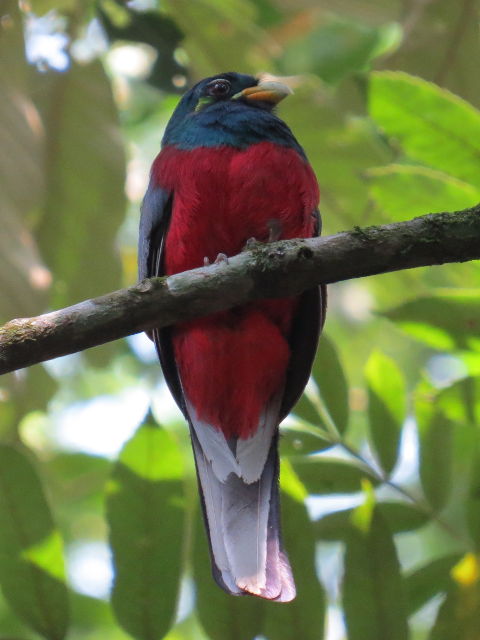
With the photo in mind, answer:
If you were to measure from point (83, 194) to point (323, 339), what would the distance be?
148cm

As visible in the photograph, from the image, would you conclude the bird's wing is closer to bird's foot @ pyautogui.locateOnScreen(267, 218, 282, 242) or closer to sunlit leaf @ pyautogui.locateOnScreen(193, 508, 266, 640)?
sunlit leaf @ pyautogui.locateOnScreen(193, 508, 266, 640)

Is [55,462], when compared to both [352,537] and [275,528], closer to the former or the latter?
[275,528]

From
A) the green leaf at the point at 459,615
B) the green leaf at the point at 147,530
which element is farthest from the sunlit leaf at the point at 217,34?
the green leaf at the point at 459,615

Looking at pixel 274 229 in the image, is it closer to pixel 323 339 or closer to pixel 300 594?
pixel 323 339

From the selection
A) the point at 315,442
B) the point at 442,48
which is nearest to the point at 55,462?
the point at 315,442

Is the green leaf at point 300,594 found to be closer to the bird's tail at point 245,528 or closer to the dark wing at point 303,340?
the bird's tail at point 245,528

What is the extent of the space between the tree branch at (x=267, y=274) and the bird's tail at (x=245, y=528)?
27.8 inches

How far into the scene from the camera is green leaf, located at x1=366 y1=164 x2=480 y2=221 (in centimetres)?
315

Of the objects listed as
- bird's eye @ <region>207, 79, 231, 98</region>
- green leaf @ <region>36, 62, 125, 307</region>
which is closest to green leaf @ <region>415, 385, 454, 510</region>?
green leaf @ <region>36, 62, 125, 307</region>

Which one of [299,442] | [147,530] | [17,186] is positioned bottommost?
[147,530]

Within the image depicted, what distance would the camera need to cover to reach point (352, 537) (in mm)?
2729

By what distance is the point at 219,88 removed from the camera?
4.38 m

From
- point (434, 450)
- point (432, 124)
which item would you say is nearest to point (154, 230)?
point (432, 124)

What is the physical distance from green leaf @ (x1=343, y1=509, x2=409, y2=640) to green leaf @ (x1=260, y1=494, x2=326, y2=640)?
0.28ft
